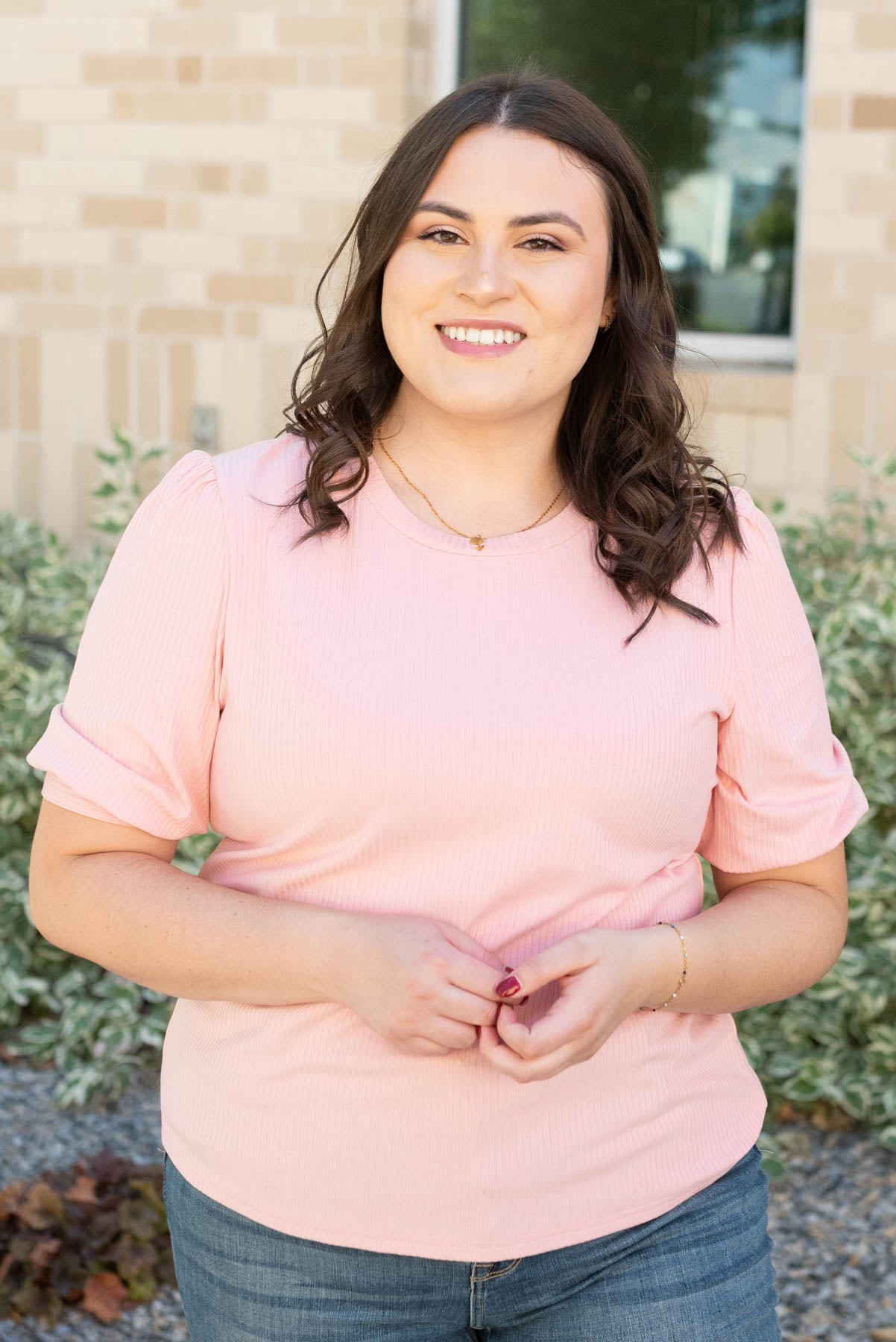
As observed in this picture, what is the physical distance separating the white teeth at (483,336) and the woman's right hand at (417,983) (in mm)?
631

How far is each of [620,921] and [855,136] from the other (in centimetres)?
339

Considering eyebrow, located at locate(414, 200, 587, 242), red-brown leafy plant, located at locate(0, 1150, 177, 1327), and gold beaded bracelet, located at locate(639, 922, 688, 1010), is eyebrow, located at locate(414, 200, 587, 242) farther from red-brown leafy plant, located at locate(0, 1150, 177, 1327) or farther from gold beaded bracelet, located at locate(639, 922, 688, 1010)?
red-brown leafy plant, located at locate(0, 1150, 177, 1327)

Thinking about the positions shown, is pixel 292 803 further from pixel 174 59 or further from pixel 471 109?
pixel 174 59

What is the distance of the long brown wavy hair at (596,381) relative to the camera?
1.74 metres

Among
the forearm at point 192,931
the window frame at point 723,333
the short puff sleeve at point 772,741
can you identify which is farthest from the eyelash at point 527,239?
the window frame at point 723,333

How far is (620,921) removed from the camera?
1.67 meters

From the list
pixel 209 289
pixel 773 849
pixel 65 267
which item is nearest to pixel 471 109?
pixel 773 849

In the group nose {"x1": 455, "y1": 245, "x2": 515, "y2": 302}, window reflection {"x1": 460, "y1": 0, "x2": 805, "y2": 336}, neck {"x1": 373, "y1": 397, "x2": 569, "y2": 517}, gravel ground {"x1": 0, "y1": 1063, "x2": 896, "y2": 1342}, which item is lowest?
gravel ground {"x1": 0, "y1": 1063, "x2": 896, "y2": 1342}

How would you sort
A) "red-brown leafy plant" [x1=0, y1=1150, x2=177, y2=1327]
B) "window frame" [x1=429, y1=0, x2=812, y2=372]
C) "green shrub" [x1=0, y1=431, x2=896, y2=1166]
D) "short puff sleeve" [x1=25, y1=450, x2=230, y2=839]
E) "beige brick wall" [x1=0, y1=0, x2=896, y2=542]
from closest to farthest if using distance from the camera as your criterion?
"short puff sleeve" [x1=25, y1=450, x2=230, y2=839], "red-brown leafy plant" [x1=0, y1=1150, x2=177, y2=1327], "green shrub" [x1=0, y1=431, x2=896, y2=1166], "beige brick wall" [x1=0, y1=0, x2=896, y2=542], "window frame" [x1=429, y1=0, x2=812, y2=372]

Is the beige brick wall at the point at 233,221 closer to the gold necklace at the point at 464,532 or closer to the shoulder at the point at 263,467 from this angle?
the gold necklace at the point at 464,532

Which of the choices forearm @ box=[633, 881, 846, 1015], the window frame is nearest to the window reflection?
the window frame

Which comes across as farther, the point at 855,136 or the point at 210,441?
the point at 210,441

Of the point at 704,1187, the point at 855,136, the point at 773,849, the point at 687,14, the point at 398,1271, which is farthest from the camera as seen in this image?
the point at 687,14

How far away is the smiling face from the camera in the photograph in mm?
1717
